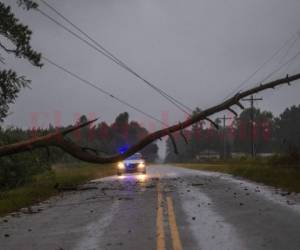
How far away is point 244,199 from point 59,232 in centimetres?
853

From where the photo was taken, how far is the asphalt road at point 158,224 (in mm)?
10562

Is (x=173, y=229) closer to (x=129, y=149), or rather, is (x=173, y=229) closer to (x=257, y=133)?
(x=129, y=149)

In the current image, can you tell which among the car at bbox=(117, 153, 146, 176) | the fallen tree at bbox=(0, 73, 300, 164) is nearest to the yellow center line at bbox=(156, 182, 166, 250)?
the fallen tree at bbox=(0, 73, 300, 164)

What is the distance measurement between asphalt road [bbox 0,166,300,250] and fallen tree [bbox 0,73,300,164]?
6.08 feet

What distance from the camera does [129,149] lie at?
30.1ft

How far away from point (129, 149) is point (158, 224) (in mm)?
4204

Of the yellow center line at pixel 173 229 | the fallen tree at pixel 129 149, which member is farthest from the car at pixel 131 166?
the fallen tree at pixel 129 149

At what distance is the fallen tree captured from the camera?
9.16 metres

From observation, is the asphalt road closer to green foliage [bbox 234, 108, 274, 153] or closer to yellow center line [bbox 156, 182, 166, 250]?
yellow center line [bbox 156, 182, 166, 250]

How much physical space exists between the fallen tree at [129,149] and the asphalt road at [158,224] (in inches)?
72.9

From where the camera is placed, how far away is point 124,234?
11672 millimetres

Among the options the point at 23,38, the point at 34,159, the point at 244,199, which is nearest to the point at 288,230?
the point at 244,199

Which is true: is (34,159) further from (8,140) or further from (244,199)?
(244,199)

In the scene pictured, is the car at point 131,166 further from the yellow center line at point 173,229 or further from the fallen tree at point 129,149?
the fallen tree at point 129,149
